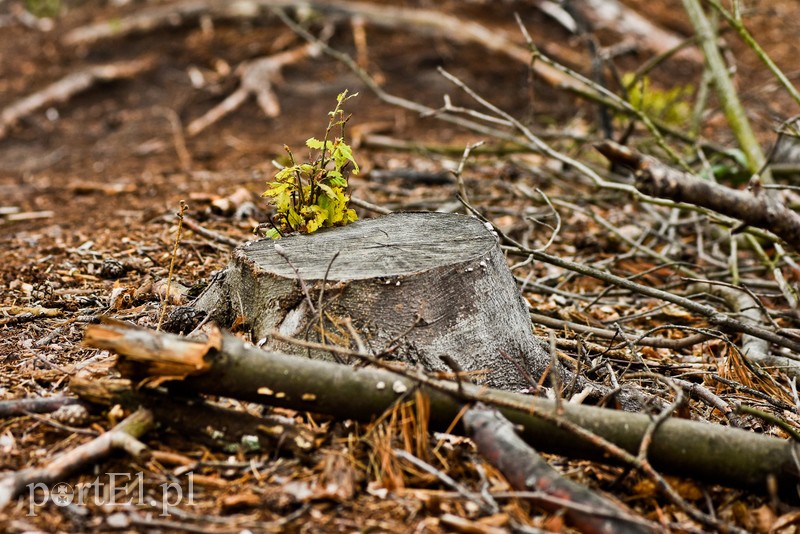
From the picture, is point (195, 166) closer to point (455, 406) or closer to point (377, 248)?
point (377, 248)

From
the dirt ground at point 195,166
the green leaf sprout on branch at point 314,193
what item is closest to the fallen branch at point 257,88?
the dirt ground at point 195,166

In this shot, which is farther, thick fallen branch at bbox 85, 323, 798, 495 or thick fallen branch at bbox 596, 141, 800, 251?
thick fallen branch at bbox 85, 323, 798, 495

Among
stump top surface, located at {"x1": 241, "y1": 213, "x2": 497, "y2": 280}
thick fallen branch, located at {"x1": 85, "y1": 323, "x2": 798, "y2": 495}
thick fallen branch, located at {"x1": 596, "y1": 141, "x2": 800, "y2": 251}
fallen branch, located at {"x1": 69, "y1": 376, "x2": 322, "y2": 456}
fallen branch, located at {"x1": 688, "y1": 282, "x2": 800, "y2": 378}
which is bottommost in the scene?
fallen branch, located at {"x1": 688, "y1": 282, "x2": 800, "y2": 378}

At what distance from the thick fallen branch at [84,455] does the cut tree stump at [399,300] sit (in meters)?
0.52

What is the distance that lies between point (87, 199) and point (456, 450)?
418cm

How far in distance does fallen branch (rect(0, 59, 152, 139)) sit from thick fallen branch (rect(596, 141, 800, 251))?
287 inches

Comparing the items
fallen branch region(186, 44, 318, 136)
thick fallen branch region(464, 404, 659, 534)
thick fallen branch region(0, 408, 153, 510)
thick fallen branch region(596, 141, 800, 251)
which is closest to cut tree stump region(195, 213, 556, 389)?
thick fallen branch region(464, 404, 659, 534)

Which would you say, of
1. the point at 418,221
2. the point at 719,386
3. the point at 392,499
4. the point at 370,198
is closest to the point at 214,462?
the point at 392,499

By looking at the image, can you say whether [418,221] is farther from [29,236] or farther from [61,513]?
[29,236]

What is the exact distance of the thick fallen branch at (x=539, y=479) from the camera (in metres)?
1.68

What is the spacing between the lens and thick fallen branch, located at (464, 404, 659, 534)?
1685 mm

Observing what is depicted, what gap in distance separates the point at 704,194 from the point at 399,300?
101 cm

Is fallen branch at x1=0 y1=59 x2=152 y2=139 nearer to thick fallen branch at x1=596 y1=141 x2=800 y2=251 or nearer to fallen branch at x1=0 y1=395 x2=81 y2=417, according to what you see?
fallen branch at x1=0 y1=395 x2=81 y2=417

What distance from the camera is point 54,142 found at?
24.2 feet
